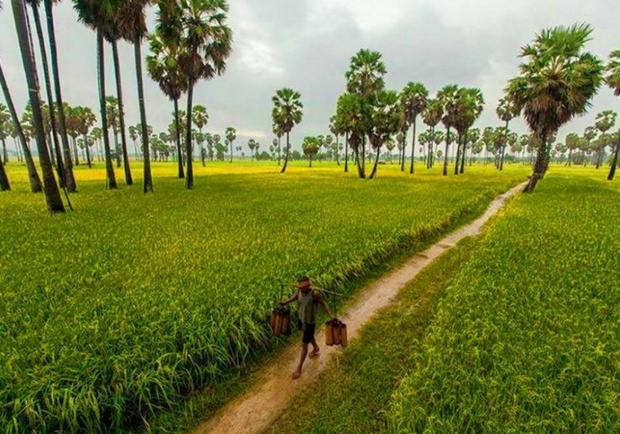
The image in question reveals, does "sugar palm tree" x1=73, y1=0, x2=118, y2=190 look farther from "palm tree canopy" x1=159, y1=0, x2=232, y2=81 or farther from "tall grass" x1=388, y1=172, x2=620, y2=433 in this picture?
"tall grass" x1=388, y1=172, x2=620, y2=433

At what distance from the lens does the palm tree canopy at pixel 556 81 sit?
21.7 meters

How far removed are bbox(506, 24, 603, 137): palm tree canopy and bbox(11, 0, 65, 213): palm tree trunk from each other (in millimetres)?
30688

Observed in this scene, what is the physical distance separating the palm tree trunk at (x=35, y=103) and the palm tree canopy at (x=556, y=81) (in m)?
30.7

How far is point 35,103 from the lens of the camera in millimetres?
13180

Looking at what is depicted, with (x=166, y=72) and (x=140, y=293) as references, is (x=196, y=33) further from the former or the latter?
(x=140, y=293)

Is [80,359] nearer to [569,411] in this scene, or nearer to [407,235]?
[569,411]

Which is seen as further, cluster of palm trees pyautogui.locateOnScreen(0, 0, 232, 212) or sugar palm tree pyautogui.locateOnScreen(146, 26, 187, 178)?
sugar palm tree pyautogui.locateOnScreen(146, 26, 187, 178)

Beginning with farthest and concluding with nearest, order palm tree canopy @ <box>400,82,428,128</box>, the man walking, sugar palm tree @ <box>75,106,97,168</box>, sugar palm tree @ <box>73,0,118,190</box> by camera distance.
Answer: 1. sugar palm tree @ <box>75,106,97,168</box>
2. palm tree canopy @ <box>400,82,428,128</box>
3. sugar palm tree @ <box>73,0,118,190</box>
4. the man walking

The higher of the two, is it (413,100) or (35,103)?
(413,100)


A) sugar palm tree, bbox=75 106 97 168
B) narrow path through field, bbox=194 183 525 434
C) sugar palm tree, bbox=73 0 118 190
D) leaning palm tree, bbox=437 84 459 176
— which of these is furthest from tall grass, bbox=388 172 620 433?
sugar palm tree, bbox=75 106 97 168

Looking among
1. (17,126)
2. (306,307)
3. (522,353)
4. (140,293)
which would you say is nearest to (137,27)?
(17,126)

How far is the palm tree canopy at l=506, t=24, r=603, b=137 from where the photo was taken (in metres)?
21.7

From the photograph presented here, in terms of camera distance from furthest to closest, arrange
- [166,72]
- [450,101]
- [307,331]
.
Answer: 1. [450,101]
2. [166,72]
3. [307,331]

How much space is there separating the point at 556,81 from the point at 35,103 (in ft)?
106
